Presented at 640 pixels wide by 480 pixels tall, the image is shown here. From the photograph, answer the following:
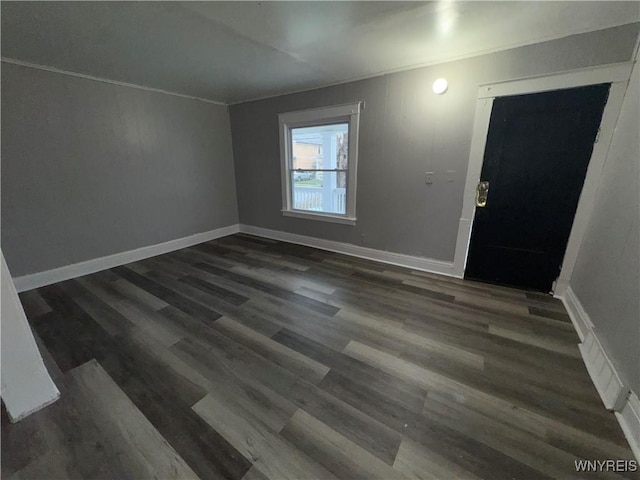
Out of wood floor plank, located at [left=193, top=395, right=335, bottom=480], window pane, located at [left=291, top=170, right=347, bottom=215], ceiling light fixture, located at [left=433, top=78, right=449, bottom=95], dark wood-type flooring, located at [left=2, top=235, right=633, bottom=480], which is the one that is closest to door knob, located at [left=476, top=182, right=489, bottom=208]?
dark wood-type flooring, located at [left=2, top=235, right=633, bottom=480]

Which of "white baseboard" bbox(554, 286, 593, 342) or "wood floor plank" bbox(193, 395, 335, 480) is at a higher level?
"white baseboard" bbox(554, 286, 593, 342)

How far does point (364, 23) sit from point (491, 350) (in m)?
2.64

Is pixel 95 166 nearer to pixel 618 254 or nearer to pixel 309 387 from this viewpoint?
pixel 309 387

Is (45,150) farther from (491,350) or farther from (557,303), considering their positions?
(557,303)

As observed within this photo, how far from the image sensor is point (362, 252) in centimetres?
365

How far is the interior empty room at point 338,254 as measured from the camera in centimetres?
127

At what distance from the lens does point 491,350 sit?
1847mm

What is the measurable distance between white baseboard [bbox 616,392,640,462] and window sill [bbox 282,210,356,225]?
278 centimetres

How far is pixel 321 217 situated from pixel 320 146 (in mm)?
1637

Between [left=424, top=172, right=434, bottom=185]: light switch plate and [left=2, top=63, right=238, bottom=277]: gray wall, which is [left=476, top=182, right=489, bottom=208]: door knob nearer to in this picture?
[left=424, top=172, right=434, bottom=185]: light switch plate

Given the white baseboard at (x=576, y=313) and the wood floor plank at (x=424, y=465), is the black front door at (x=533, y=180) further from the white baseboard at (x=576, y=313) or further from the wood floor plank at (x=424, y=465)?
the wood floor plank at (x=424, y=465)

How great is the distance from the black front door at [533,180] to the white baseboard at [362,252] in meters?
0.45

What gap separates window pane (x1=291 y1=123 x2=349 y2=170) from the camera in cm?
385

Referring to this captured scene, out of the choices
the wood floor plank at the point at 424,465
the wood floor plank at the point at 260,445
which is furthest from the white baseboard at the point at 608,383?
the wood floor plank at the point at 260,445
